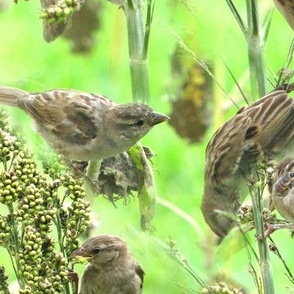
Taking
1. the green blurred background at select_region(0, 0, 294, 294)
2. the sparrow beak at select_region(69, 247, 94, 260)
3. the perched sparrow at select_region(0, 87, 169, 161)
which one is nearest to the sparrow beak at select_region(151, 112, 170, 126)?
the perched sparrow at select_region(0, 87, 169, 161)

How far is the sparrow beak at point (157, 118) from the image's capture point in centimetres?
134

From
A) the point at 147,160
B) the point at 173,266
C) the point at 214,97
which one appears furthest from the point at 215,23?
the point at 173,266

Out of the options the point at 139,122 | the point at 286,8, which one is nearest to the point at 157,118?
the point at 139,122

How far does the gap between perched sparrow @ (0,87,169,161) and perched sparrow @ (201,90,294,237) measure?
109mm

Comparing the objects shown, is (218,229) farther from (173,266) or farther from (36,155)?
(36,155)

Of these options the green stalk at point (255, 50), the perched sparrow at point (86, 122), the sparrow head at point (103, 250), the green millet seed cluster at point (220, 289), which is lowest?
the green millet seed cluster at point (220, 289)

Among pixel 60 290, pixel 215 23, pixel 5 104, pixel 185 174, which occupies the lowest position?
pixel 60 290

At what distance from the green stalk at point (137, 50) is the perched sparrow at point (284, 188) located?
0.67ft

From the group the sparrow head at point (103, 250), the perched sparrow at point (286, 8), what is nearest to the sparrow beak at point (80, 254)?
the sparrow head at point (103, 250)

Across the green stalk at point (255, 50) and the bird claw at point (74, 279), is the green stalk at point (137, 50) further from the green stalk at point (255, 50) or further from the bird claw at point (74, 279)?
the bird claw at point (74, 279)

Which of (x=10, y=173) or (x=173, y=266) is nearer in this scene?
(x=10, y=173)

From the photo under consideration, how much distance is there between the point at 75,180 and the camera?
1392mm

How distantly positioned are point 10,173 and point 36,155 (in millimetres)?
92

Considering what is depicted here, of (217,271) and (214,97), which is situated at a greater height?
(214,97)
